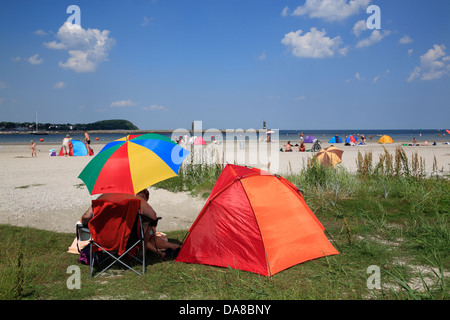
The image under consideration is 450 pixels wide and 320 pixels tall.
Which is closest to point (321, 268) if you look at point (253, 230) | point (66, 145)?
point (253, 230)

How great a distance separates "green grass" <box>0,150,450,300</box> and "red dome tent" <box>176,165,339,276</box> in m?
0.18

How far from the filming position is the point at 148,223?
4754mm

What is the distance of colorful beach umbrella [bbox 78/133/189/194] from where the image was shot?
4.36m

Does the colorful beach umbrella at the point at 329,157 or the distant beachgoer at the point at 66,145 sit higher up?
the distant beachgoer at the point at 66,145

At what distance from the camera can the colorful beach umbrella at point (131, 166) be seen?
4363mm

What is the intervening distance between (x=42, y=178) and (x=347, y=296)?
1232 cm

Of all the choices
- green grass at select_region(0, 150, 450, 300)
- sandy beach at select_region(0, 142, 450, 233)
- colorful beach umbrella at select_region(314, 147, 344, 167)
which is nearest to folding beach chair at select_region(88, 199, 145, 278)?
green grass at select_region(0, 150, 450, 300)

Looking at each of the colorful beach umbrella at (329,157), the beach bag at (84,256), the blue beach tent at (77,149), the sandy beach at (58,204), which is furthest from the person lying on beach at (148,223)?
the blue beach tent at (77,149)

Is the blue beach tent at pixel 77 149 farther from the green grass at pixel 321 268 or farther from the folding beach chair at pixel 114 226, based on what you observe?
the folding beach chair at pixel 114 226

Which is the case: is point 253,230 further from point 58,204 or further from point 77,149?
point 77,149

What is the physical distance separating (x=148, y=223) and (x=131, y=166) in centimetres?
90

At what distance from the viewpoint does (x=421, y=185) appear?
7945mm

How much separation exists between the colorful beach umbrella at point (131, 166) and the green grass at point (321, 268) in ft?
4.01

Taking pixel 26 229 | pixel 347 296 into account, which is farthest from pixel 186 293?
pixel 26 229
